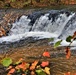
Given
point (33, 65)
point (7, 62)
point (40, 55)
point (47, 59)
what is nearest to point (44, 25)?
point (40, 55)

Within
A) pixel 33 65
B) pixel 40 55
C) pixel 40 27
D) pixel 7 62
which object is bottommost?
pixel 40 27

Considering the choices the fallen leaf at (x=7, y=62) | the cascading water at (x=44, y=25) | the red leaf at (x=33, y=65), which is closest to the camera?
the fallen leaf at (x=7, y=62)

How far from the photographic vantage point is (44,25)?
35.4 feet

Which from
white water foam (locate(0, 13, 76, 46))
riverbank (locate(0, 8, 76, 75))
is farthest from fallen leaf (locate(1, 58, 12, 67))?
white water foam (locate(0, 13, 76, 46))

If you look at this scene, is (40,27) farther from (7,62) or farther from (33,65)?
(7,62)

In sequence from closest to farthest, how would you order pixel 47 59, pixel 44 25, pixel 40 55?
pixel 47 59, pixel 40 55, pixel 44 25

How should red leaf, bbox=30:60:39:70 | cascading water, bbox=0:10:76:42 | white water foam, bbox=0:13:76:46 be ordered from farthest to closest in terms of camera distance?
white water foam, bbox=0:13:76:46 < cascading water, bbox=0:10:76:42 < red leaf, bbox=30:60:39:70

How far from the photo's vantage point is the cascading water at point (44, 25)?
32.2ft

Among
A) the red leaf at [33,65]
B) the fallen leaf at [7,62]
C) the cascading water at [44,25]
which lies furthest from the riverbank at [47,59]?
the fallen leaf at [7,62]

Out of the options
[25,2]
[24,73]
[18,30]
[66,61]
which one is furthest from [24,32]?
[24,73]

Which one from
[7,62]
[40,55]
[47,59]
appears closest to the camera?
[7,62]

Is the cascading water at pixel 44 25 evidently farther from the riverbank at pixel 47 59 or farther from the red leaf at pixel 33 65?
the red leaf at pixel 33 65

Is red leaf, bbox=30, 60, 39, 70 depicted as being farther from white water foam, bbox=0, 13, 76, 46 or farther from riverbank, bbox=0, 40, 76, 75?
white water foam, bbox=0, 13, 76, 46

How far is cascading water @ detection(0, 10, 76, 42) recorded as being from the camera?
386 inches
